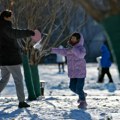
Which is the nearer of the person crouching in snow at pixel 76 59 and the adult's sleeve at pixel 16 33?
the adult's sleeve at pixel 16 33

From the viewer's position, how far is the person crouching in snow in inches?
340

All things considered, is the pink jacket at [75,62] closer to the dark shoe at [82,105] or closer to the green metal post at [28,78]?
the dark shoe at [82,105]

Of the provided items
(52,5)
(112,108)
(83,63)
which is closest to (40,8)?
(52,5)

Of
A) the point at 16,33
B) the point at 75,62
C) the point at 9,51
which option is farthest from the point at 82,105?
the point at 16,33

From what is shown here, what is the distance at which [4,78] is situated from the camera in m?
8.88

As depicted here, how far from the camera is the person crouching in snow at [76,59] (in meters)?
8.65

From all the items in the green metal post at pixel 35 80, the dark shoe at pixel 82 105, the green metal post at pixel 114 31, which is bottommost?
the dark shoe at pixel 82 105

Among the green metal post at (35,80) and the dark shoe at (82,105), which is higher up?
the green metal post at (35,80)

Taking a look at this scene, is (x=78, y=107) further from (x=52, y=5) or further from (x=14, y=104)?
(x=52, y=5)

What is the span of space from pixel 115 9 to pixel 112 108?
492cm

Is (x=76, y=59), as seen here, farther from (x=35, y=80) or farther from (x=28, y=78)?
(x=35, y=80)

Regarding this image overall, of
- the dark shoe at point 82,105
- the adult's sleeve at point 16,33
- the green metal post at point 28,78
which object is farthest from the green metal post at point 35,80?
the adult's sleeve at point 16,33

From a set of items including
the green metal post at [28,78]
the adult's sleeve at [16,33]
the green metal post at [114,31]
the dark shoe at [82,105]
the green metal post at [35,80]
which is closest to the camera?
the green metal post at [114,31]

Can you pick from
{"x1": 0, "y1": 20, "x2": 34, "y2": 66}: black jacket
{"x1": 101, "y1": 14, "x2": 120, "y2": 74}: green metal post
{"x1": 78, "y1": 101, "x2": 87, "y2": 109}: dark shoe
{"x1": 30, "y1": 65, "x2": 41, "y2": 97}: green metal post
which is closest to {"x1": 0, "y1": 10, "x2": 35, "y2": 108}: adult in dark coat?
{"x1": 0, "y1": 20, "x2": 34, "y2": 66}: black jacket
